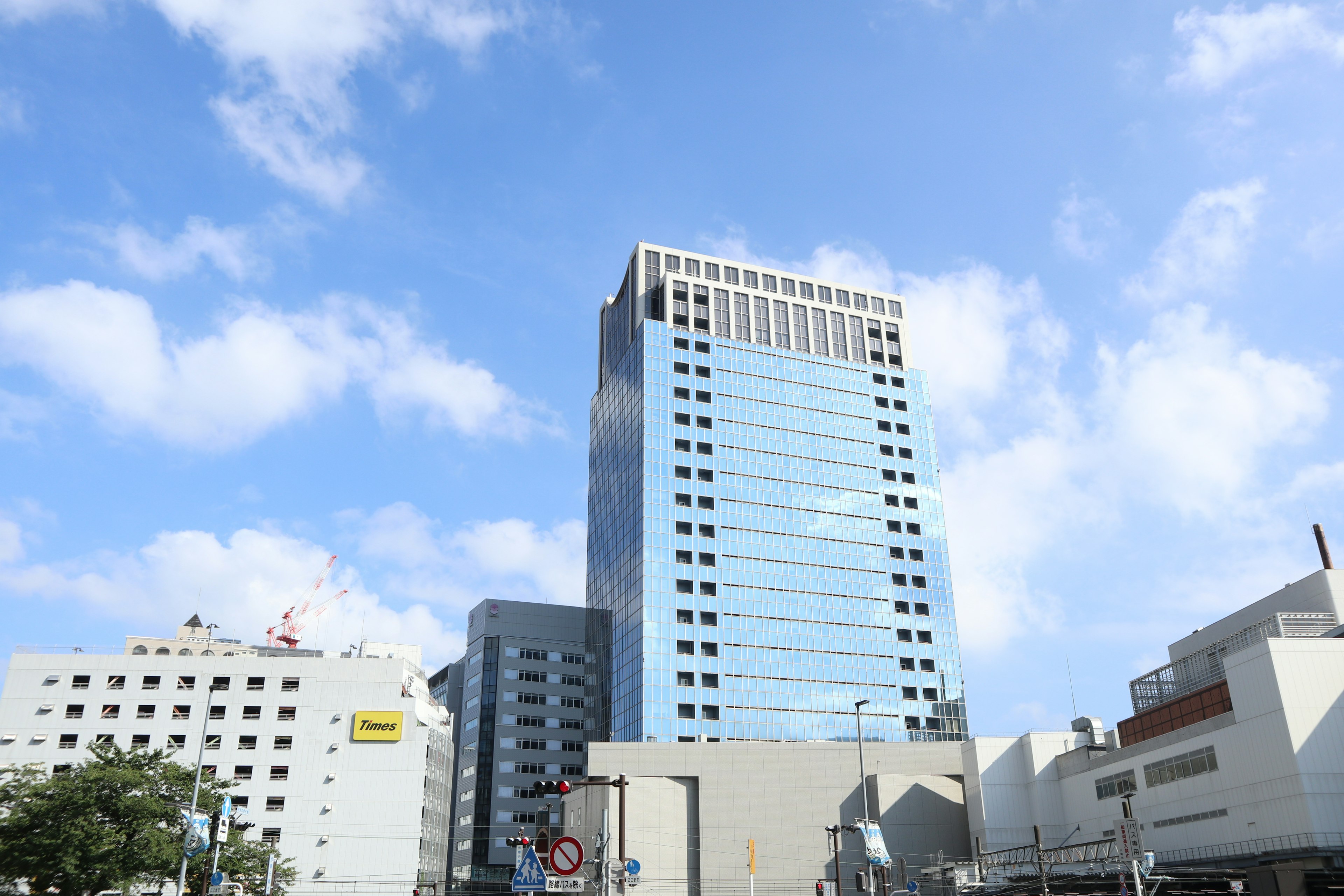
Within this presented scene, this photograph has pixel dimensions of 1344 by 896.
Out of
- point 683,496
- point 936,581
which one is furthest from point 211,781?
point 936,581

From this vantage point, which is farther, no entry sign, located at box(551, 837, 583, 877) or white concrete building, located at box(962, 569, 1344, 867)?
white concrete building, located at box(962, 569, 1344, 867)

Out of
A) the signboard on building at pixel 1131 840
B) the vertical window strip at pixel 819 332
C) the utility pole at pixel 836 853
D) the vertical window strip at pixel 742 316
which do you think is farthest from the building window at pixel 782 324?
the signboard on building at pixel 1131 840

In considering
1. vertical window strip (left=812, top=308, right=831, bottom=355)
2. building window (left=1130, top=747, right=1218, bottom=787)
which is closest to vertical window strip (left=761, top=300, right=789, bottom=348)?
vertical window strip (left=812, top=308, right=831, bottom=355)

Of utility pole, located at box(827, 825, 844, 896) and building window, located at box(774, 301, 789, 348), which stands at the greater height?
building window, located at box(774, 301, 789, 348)

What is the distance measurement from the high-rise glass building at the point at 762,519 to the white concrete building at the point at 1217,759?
45.4 metres

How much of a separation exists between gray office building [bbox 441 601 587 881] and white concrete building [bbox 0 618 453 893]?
37.8m

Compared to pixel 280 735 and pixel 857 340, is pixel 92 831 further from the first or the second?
pixel 857 340

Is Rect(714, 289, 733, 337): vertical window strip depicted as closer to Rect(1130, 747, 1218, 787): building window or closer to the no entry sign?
Rect(1130, 747, 1218, 787): building window

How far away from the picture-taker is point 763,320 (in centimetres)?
16712

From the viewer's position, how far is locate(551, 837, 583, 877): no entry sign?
21.1 m

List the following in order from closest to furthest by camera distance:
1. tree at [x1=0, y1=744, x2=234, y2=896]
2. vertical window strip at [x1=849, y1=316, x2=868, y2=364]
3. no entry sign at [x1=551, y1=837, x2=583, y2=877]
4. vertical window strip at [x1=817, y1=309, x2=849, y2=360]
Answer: no entry sign at [x1=551, y1=837, x2=583, y2=877]
tree at [x1=0, y1=744, x2=234, y2=896]
vertical window strip at [x1=817, y1=309, x2=849, y2=360]
vertical window strip at [x1=849, y1=316, x2=868, y2=364]

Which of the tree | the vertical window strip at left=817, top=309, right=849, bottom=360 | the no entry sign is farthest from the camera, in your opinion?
the vertical window strip at left=817, top=309, right=849, bottom=360

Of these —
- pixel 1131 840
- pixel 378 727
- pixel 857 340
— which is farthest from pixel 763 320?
pixel 1131 840

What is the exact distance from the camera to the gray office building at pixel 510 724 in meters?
160
